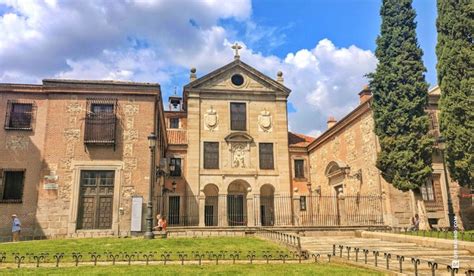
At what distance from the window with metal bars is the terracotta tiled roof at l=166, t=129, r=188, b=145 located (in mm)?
10765

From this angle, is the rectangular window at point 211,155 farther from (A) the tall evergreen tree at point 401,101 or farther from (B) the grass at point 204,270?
(B) the grass at point 204,270

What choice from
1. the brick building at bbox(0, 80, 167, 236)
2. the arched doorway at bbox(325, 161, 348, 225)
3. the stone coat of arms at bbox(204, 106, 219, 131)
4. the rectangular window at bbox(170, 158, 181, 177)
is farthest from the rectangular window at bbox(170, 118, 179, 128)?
the arched doorway at bbox(325, 161, 348, 225)

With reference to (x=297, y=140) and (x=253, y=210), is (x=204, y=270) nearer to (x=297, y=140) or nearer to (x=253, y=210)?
(x=253, y=210)

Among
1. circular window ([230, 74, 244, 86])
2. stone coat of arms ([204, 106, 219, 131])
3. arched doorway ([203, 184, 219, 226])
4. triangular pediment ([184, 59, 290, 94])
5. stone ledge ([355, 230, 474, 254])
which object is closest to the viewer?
stone ledge ([355, 230, 474, 254])

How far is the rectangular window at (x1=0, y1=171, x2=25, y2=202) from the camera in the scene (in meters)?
18.3

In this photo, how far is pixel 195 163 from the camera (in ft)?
98.2

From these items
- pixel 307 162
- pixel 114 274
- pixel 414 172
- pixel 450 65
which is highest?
pixel 450 65

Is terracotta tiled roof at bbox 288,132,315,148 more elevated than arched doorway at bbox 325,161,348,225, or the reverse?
terracotta tiled roof at bbox 288,132,315,148

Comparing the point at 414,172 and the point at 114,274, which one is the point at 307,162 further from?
the point at 114,274

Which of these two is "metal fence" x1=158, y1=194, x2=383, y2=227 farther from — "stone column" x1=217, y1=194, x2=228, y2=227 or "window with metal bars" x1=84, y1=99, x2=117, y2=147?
"window with metal bars" x1=84, y1=99, x2=117, y2=147

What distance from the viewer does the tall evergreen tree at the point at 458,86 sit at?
1611cm

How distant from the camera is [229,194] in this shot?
30812 millimetres

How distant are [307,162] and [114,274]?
26.0m

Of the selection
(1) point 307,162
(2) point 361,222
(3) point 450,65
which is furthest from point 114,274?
(1) point 307,162
